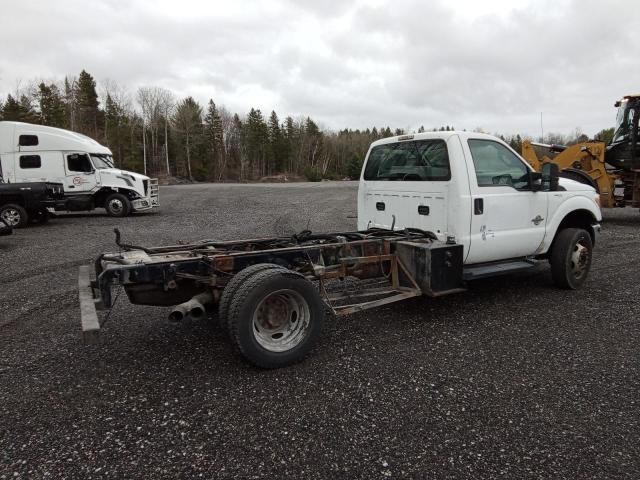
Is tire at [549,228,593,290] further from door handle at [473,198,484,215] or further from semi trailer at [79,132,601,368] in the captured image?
door handle at [473,198,484,215]

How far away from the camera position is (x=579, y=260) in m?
6.26

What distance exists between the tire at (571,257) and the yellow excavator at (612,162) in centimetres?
843

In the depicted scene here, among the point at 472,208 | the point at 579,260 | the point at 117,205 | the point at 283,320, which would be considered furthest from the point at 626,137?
the point at 117,205

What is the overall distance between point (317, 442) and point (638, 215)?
17687 millimetres

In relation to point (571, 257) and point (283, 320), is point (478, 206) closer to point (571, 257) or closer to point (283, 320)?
point (571, 257)

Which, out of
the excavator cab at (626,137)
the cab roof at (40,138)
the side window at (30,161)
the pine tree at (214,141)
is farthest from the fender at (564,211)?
the pine tree at (214,141)

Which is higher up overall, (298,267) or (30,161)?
(30,161)

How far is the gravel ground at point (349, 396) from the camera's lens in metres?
2.69

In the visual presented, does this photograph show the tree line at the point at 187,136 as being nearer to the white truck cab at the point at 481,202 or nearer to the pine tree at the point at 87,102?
the pine tree at the point at 87,102

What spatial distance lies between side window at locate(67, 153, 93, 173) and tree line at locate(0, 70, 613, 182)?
137 feet

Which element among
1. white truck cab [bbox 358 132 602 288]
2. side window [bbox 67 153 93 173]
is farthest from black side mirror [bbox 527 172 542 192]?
side window [bbox 67 153 93 173]

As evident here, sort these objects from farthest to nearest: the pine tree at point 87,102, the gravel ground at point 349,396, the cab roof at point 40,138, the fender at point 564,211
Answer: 1. the pine tree at point 87,102
2. the cab roof at point 40,138
3. the fender at point 564,211
4. the gravel ground at point 349,396

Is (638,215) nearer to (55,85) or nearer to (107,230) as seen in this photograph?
(107,230)

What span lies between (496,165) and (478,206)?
26.2 inches
